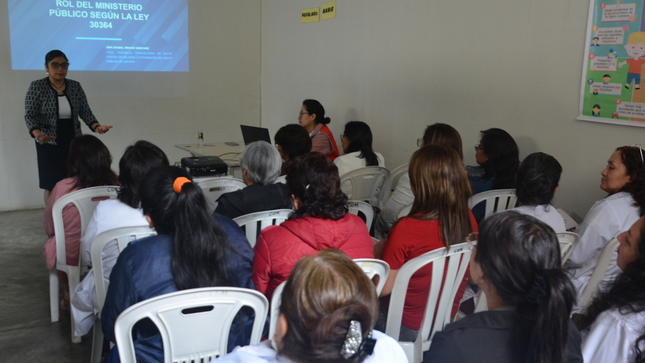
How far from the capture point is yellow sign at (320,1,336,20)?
5.55 metres

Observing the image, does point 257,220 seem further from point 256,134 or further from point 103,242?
point 256,134

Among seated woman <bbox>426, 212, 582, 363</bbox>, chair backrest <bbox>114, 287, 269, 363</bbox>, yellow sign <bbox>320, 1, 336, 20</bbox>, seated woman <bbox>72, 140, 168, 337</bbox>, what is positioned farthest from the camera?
yellow sign <bbox>320, 1, 336, 20</bbox>

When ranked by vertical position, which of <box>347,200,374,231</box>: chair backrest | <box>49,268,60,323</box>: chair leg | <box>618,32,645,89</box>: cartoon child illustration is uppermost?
<box>618,32,645,89</box>: cartoon child illustration

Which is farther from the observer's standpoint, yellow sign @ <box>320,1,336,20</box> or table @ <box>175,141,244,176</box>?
yellow sign @ <box>320,1,336,20</box>

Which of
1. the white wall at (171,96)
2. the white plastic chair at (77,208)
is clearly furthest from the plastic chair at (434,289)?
the white wall at (171,96)

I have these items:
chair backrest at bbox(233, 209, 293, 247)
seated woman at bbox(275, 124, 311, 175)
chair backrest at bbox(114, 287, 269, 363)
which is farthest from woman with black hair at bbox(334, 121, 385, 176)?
chair backrest at bbox(114, 287, 269, 363)

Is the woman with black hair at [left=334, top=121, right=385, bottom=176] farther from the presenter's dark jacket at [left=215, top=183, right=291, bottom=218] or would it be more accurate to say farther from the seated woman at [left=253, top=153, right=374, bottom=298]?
the seated woman at [left=253, top=153, right=374, bottom=298]

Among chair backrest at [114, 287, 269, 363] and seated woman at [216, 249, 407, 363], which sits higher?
seated woman at [216, 249, 407, 363]

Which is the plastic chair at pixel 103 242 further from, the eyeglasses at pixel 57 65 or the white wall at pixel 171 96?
the white wall at pixel 171 96

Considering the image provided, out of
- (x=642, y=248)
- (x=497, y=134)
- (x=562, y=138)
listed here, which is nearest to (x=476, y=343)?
(x=642, y=248)

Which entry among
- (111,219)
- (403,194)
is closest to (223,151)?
(403,194)

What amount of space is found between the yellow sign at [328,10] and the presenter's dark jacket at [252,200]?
346 cm

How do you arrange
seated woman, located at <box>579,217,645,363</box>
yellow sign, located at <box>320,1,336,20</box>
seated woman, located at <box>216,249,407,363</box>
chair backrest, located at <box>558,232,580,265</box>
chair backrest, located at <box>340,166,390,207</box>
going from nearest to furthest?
seated woman, located at <box>216,249,407,363</box>, seated woman, located at <box>579,217,645,363</box>, chair backrest, located at <box>558,232,580,265</box>, chair backrest, located at <box>340,166,390,207</box>, yellow sign, located at <box>320,1,336,20</box>

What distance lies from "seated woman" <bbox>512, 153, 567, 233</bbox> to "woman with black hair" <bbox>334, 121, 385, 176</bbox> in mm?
1477
